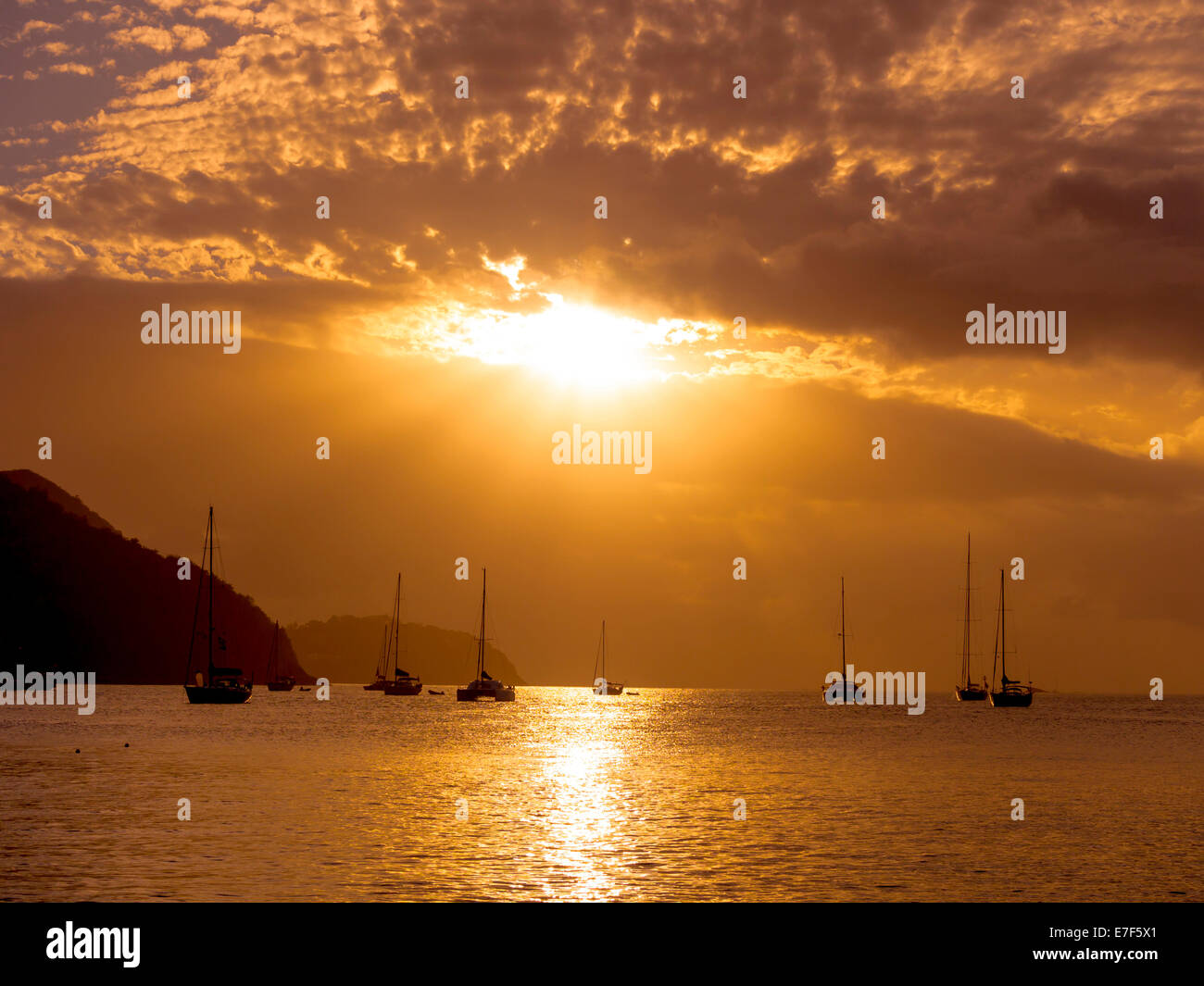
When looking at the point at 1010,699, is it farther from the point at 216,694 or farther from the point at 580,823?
the point at 580,823

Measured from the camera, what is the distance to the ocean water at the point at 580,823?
1177 inches

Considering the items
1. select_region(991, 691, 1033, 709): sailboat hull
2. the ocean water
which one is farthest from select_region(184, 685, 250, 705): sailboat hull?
select_region(991, 691, 1033, 709): sailboat hull

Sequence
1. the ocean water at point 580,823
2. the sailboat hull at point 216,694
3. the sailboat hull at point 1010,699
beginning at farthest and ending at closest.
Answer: the sailboat hull at point 1010,699 → the sailboat hull at point 216,694 → the ocean water at point 580,823

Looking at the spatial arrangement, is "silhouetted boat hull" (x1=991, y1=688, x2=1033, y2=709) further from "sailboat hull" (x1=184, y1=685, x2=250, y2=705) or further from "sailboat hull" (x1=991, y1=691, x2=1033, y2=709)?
"sailboat hull" (x1=184, y1=685, x2=250, y2=705)

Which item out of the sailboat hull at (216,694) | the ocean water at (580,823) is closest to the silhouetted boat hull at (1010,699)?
the ocean water at (580,823)

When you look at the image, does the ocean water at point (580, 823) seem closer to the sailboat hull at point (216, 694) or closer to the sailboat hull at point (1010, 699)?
the sailboat hull at point (216, 694)

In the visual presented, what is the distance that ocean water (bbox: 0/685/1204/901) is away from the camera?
29891 mm

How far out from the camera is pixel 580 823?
42938mm

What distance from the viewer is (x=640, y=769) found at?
241ft

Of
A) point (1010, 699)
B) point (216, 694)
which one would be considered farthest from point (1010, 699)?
point (216, 694)
